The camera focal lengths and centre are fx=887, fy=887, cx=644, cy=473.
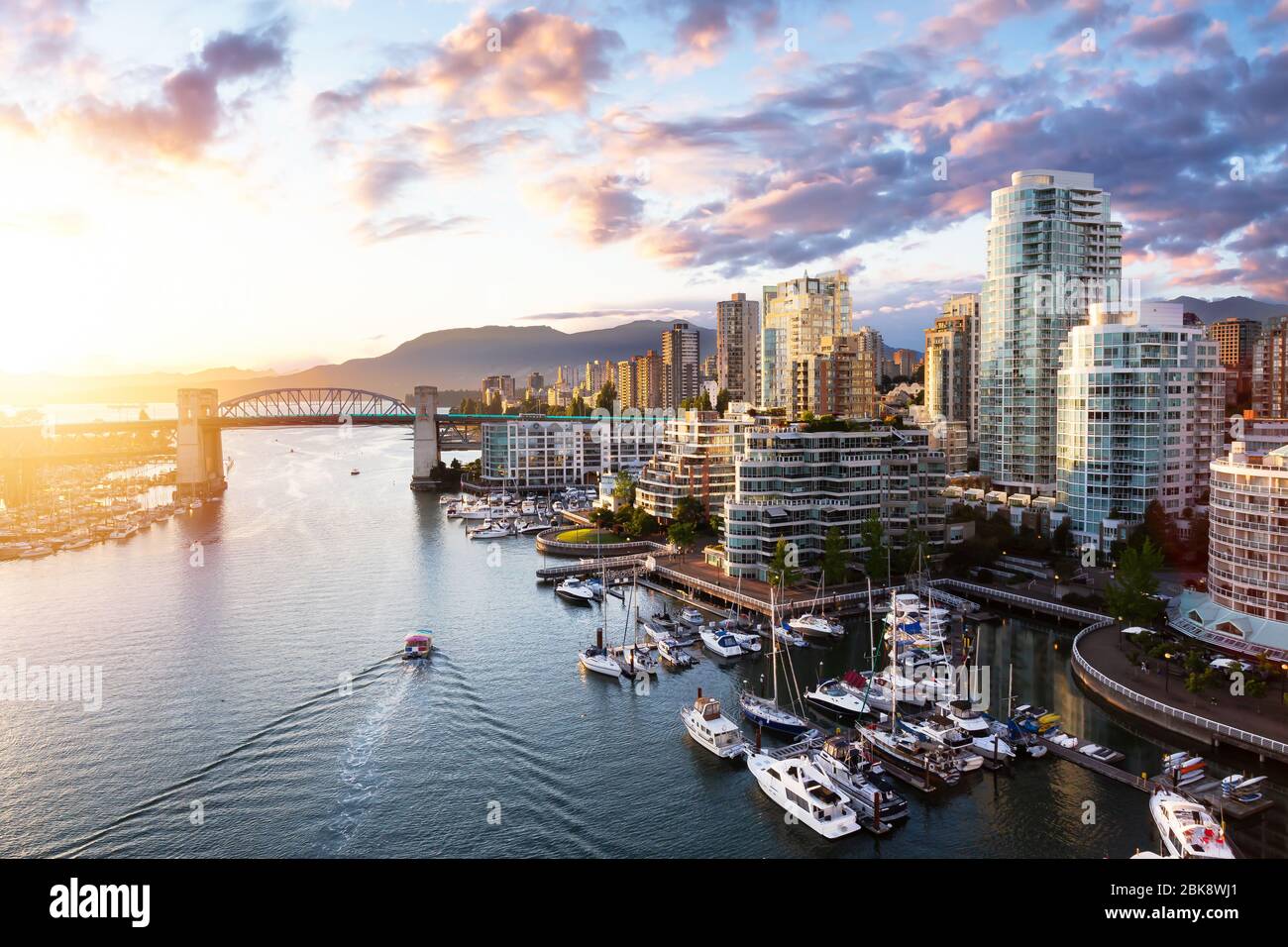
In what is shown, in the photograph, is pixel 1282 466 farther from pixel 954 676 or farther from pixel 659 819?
pixel 659 819

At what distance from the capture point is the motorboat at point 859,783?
11750mm

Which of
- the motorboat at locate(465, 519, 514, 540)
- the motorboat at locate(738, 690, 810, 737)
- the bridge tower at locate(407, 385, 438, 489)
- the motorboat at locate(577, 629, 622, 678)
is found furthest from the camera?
the bridge tower at locate(407, 385, 438, 489)

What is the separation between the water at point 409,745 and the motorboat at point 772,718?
1.14 metres

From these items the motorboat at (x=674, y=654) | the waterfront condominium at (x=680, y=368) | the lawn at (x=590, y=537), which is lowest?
the motorboat at (x=674, y=654)

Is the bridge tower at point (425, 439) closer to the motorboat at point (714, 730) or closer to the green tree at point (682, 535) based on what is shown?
the green tree at point (682, 535)

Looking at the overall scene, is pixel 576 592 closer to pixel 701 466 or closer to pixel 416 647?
pixel 416 647

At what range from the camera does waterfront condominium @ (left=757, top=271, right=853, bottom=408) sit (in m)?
54.3

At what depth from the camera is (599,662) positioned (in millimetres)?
17703

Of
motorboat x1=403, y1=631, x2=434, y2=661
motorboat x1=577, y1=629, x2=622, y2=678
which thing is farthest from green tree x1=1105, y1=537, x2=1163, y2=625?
motorboat x1=403, y1=631, x2=434, y2=661

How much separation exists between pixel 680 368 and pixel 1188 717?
78.8 m

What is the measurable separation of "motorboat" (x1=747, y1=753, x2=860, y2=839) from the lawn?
18.6 meters

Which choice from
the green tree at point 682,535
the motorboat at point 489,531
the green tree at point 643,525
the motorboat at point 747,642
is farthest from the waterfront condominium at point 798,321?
the motorboat at point 747,642

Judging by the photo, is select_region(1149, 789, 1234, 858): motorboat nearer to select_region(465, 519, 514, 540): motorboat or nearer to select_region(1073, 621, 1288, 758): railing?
select_region(1073, 621, 1288, 758): railing

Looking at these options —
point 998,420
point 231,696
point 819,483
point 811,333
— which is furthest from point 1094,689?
point 811,333
